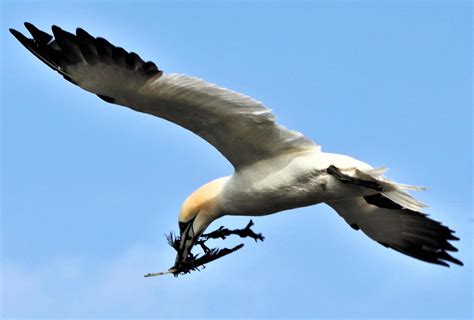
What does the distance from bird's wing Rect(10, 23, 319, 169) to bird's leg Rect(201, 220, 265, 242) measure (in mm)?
1074

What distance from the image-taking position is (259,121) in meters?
12.6

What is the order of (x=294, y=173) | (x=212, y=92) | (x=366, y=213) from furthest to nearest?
(x=366, y=213)
(x=294, y=173)
(x=212, y=92)

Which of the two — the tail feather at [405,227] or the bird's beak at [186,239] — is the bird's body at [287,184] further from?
the tail feather at [405,227]

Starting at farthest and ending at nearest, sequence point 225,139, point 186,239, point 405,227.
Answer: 1. point 405,227
2. point 186,239
3. point 225,139

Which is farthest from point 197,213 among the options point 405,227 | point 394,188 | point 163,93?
point 405,227

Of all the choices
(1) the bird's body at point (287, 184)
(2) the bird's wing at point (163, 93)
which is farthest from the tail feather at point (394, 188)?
(2) the bird's wing at point (163, 93)

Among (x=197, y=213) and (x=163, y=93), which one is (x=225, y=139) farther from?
(x=197, y=213)

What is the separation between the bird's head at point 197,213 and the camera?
13.6m

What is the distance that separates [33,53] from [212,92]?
2.21 metres

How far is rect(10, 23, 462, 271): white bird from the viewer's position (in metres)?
12.1

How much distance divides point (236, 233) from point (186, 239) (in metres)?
0.64

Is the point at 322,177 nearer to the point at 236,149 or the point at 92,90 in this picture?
the point at 236,149

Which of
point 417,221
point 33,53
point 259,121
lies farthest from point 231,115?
point 417,221

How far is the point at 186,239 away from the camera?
13.8 metres
